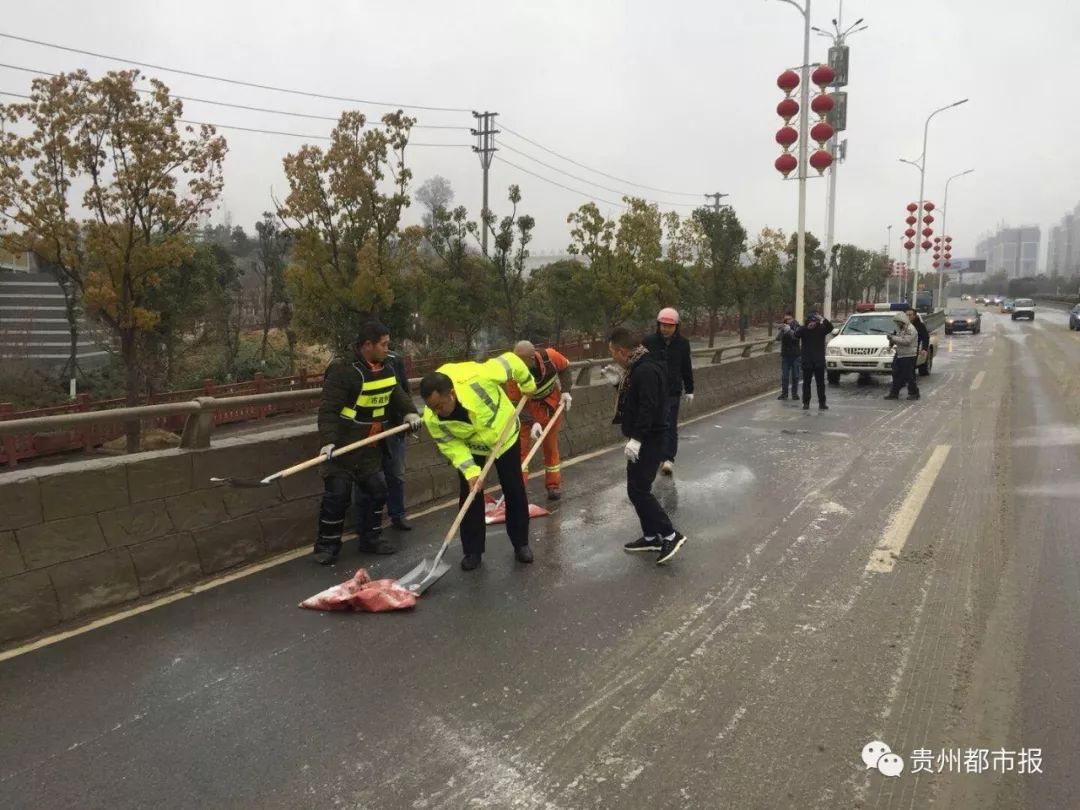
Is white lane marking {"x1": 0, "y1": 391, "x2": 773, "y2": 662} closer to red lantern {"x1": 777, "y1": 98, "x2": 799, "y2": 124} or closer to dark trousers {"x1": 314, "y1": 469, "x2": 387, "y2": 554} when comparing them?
dark trousers {"x1": 314, "y1": 469, "x2": 387, "y2": 554}

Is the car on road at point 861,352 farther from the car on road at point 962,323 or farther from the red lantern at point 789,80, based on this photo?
the car on road at point 962,323

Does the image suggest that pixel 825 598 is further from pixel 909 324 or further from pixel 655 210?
pixel 655 210

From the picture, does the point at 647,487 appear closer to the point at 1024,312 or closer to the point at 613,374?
the point at 613,374

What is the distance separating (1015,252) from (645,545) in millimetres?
202850

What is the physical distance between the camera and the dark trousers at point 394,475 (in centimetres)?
638

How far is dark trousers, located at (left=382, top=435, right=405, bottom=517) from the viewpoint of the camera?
20.9 ft

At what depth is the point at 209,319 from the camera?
25.4 meters

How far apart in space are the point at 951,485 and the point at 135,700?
7.34 meters

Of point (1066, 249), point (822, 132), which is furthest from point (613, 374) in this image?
point (1066, 249)

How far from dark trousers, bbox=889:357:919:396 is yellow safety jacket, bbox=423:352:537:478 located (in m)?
12.0

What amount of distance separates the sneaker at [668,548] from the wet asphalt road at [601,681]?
0.29ft

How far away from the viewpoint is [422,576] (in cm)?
500

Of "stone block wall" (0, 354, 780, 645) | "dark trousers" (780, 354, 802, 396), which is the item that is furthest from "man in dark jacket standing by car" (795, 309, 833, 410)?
"stone block wall" (0, 354, 780, 645)

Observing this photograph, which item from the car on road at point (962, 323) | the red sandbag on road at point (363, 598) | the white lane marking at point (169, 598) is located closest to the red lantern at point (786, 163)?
the white lane marking at point (169, 598)
